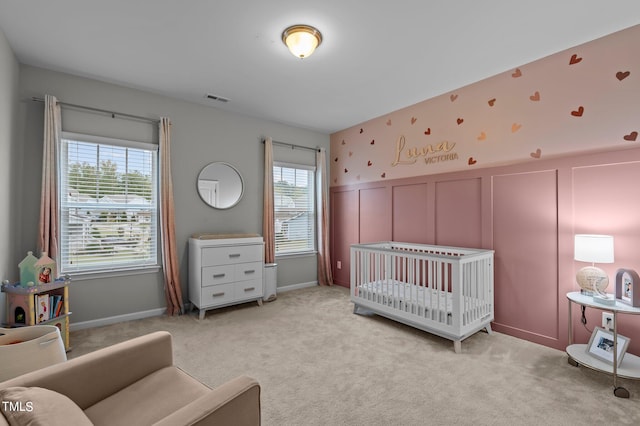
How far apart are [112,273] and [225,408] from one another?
9.21 ft

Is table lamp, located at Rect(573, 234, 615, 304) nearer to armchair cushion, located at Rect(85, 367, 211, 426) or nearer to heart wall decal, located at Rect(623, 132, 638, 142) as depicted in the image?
heart wall decal, located at Rect(623, 132, 638, 142)

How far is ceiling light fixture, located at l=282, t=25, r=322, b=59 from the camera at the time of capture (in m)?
2.15

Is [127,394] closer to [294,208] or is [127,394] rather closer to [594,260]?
[594,260]

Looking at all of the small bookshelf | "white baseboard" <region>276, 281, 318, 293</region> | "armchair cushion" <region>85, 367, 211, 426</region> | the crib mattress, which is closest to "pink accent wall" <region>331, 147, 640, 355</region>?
the crib mattress

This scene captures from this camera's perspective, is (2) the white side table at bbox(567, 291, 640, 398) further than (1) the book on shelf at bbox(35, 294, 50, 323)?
No

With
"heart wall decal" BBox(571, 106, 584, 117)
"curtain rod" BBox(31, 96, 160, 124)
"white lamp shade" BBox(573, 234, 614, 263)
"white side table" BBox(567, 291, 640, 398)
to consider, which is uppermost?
"curtain rod" BBox(31, 96, 160, 124)

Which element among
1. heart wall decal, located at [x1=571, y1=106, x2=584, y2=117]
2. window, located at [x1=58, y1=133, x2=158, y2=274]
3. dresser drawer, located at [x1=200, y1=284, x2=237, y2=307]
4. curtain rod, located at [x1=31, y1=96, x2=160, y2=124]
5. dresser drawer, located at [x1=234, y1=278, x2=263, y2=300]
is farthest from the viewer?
dresser drawer, located at [x1=234, y1=278, x2=263, y2=300]

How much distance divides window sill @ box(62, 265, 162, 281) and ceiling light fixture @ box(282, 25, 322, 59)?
8.96 ft

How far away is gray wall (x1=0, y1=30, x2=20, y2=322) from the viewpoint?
7.38ft

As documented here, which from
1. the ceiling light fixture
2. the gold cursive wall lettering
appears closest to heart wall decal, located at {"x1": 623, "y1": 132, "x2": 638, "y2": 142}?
the gold cursive wall lettering

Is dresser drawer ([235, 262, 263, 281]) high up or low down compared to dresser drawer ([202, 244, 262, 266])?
down

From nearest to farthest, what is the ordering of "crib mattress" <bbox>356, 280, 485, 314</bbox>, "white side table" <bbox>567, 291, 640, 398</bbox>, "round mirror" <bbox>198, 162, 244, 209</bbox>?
"white side table" <bbox>567, 291, 640, 398</bbox>, "crib mattress" <bbox>356, 280, 485, 314</bbox>, "round mirror" <bbox>198, 162, 244, 209</bbox>

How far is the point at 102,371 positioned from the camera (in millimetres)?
1263

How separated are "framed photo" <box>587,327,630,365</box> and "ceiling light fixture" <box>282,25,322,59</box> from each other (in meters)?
3.04
